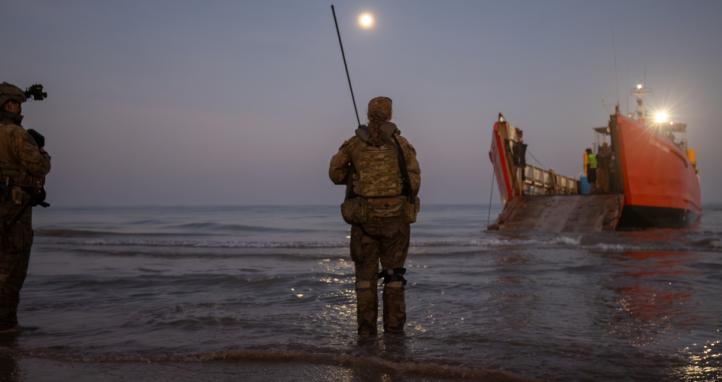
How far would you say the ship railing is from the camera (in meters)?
19.1

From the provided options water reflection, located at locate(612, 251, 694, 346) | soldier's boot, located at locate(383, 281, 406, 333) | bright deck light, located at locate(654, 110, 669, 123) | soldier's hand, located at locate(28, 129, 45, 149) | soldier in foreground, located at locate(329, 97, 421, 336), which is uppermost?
bright deck light, located at locate(654, 110, 669, 123)

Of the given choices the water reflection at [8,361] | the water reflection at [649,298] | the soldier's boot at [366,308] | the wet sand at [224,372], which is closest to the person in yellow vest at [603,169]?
the water reflection at [649,298]

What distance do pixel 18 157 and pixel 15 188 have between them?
226 millimetres

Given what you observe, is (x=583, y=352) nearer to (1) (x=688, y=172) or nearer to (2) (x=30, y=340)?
(2) (x=30, y=340)

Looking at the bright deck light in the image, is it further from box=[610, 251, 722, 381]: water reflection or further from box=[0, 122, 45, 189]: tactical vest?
box=[0, 122, 45, 189]: tactical vest

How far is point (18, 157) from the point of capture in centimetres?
388

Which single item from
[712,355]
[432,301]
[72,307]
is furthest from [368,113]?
[72,307]

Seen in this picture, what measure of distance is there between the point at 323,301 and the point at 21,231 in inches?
107

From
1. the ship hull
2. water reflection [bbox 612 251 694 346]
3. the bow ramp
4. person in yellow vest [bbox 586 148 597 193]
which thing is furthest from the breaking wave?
person in yellow vest [bbox 586 148 597 193]

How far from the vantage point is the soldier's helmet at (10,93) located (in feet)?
12.9

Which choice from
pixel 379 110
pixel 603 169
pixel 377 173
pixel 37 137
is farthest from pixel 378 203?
pixel 603 169

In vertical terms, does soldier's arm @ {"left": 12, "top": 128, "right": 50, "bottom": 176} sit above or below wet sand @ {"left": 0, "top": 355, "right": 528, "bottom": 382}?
above

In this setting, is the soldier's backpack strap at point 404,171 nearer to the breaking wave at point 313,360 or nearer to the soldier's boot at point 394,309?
the soldier's boot at point 394,309

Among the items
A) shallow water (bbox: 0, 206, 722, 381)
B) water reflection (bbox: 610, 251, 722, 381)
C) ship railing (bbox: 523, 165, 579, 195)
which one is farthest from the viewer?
ship railing (bbox: 523, 165, 579, 195)
